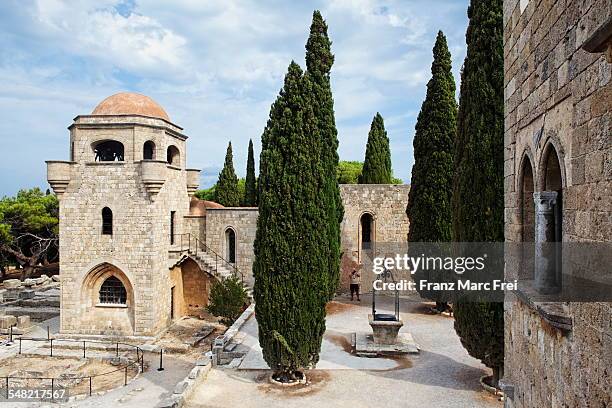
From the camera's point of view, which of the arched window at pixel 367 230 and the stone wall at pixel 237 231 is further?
the arched window at pixel 367 230

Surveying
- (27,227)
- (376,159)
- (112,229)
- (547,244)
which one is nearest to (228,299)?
(112,229)

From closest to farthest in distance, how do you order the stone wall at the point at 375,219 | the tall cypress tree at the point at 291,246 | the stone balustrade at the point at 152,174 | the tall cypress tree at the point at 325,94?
the tall cypress tree at the point at 291,246 < the tall cypress tree at the point at 325,94 < the stone balustrade at the point at 152,174 < the stone wall at the point at 375,219

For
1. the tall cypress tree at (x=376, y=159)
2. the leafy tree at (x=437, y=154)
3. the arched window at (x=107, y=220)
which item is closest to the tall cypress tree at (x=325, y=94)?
the leafy tree at (x=437, y=154)

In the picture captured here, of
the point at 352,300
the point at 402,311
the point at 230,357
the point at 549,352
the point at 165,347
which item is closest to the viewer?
the point at 549,352

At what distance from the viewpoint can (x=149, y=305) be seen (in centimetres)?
1745

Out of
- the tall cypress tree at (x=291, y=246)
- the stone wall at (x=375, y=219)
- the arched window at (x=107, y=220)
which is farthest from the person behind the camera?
the stone wall at (x=375, y=219)

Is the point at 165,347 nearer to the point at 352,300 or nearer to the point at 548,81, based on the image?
the point at 352,300

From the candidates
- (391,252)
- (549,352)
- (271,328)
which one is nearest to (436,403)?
(271,328)

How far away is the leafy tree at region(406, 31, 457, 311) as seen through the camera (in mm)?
17203

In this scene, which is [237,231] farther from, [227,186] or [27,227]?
[27,227]

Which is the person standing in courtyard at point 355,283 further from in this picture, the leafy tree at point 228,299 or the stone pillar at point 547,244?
the stone pillar at point 547,244

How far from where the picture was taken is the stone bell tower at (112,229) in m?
17.4

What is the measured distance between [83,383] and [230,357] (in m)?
4.46

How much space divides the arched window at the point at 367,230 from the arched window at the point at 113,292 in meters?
10.6
